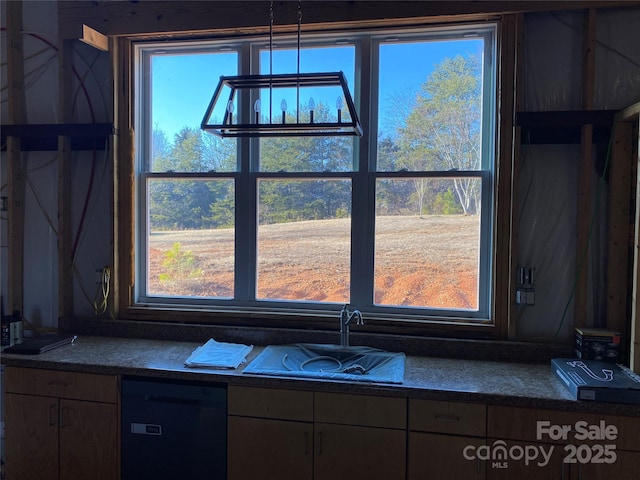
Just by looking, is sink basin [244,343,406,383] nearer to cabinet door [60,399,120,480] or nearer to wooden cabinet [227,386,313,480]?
wooden cabinet [227,386,313,480]

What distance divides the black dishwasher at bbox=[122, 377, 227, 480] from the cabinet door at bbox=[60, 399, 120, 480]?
69 millimetres

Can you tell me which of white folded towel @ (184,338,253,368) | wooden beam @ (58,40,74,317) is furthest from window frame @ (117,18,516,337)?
wooden beam @ (58,40,74,317)

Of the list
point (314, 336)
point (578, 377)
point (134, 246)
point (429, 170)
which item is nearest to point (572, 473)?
point (578, 377)

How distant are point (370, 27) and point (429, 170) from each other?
962 millimetres

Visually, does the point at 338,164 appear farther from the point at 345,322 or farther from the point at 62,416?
the point at 62,416

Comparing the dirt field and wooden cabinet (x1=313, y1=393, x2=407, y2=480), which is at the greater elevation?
the dirt field

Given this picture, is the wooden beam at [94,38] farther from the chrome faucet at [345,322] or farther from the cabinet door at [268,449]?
the cabinet door at [268,449]

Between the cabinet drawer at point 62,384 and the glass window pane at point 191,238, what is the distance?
81 centimetres

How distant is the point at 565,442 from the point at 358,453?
37.3 inches

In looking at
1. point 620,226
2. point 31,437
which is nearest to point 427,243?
point 620,226

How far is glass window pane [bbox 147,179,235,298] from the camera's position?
3.02 m

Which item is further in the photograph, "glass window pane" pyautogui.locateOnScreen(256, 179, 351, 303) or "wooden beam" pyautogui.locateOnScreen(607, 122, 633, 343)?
"glass window pane" pyautogui.locateOnScreen(256, 179, 351, 303)

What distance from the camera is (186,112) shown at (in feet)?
10.0

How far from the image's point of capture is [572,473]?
6.56 ft
